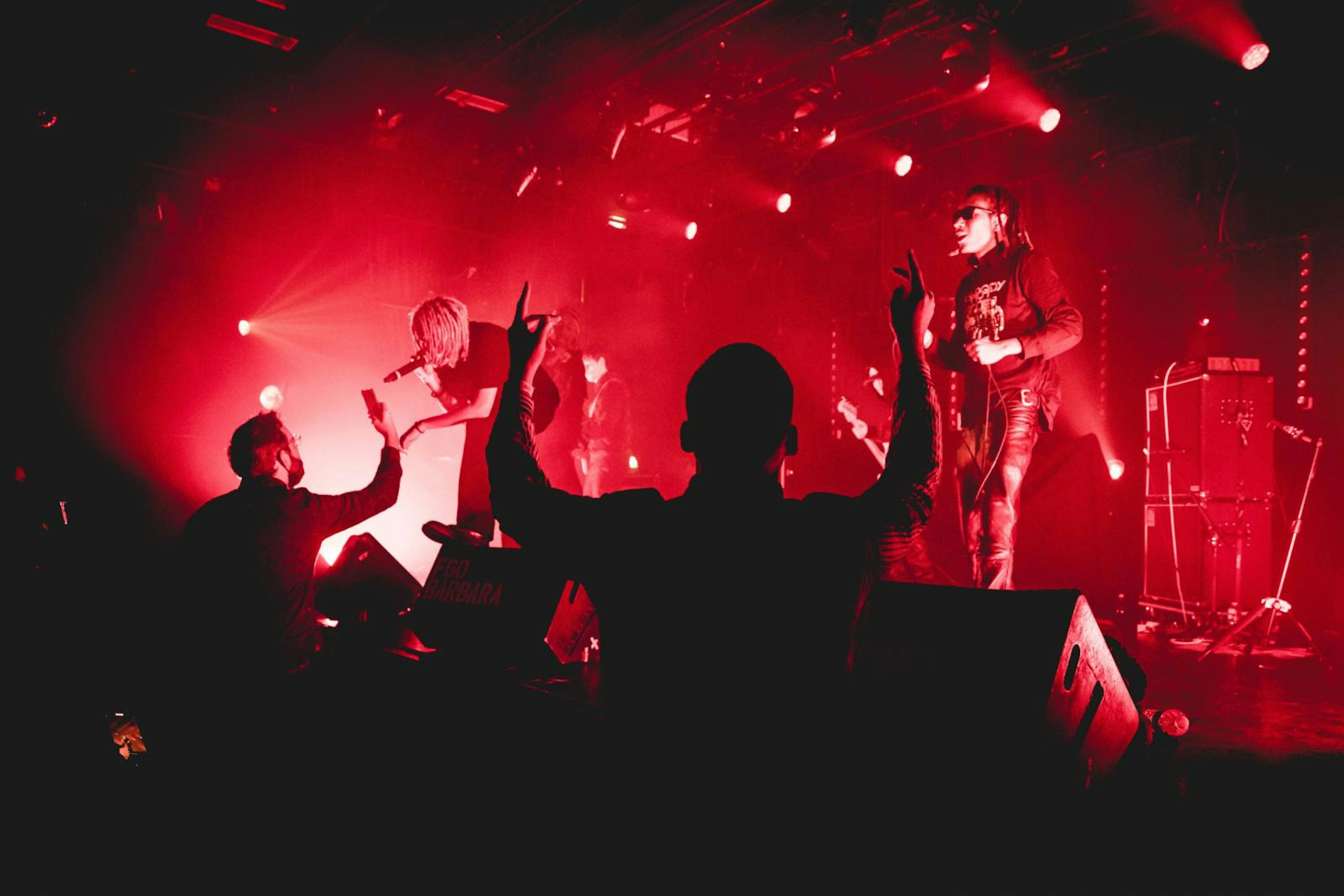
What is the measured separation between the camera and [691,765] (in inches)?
54.0

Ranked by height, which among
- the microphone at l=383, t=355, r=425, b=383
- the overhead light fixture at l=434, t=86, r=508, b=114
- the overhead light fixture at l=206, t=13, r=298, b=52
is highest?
the overhead light fixture at l=206, t=13, r=298, b=52

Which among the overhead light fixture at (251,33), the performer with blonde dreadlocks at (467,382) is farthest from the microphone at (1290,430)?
the overhead light fixture at (251,33)

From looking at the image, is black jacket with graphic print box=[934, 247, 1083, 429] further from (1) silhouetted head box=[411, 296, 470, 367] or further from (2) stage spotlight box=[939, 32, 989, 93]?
(1) silhouetted head box=[411, 296, 470, 367]

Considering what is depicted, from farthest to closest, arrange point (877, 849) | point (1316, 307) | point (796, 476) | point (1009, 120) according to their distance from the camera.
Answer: point (796, 476), point (1009, 120), point (1316, 307), point (877, 849)

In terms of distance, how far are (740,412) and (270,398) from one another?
826 centimetres

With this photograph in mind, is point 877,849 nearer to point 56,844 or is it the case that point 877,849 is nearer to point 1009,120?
point 56,844

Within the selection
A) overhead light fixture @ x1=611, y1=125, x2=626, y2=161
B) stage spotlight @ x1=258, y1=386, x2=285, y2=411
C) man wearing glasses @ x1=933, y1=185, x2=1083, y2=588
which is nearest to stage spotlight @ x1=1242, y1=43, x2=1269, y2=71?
man wearing glasses @ x1=933, y1=185, x2=1083, y2=588

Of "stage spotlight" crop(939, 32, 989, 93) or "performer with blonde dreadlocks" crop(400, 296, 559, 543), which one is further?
"stage spotlight" crop(939, 32, 989, 93)

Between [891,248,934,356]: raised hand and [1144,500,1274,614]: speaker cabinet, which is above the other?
[891,248,934,356]: raised hand

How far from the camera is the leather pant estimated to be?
4473 mm

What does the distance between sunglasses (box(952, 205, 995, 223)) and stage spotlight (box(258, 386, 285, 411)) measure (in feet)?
22.1

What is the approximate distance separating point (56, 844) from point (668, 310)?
28.9ft

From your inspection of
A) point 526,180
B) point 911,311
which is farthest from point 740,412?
point 526,180

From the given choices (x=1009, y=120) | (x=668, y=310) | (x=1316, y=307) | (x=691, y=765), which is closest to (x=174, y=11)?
(x=668, y=310)
